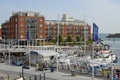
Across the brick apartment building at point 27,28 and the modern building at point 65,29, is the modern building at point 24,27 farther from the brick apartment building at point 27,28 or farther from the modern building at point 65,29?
the modern building at point 65,29

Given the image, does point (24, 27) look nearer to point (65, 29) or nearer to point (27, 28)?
point (27, 28)

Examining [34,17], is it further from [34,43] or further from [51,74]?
[51,74]

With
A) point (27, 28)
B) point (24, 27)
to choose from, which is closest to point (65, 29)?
point (24, 27)

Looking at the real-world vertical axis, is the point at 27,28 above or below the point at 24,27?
below

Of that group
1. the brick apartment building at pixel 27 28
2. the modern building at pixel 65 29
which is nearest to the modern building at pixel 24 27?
the brick apartment building at pixel 27 28

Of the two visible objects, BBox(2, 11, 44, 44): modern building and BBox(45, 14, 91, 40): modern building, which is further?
BBox(45, 14, 91, 40): modern building

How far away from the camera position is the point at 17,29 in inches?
5625

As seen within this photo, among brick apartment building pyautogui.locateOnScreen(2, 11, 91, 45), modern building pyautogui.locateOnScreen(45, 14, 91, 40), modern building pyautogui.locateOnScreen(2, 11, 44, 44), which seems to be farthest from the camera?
modern building pyautogui.locateOnScreen(45, 14, 91, 40)

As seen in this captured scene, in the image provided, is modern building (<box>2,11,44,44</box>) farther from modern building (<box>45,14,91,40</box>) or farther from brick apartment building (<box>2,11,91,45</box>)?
modern building (<box>45,14,91,40</box>)

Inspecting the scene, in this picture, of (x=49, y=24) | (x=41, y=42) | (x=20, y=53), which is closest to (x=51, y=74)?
(x=20, y=53)

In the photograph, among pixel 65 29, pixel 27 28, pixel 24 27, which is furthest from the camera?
pixel 65 29

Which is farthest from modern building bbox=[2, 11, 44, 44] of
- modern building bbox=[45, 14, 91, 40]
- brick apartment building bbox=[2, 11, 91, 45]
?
modern building bbox=[45, 14, 91, 40]

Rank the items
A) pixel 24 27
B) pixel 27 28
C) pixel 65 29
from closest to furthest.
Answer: pixel 27 28
pixel 24 27
pixel 65 29

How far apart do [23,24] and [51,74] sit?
94.0 meters
